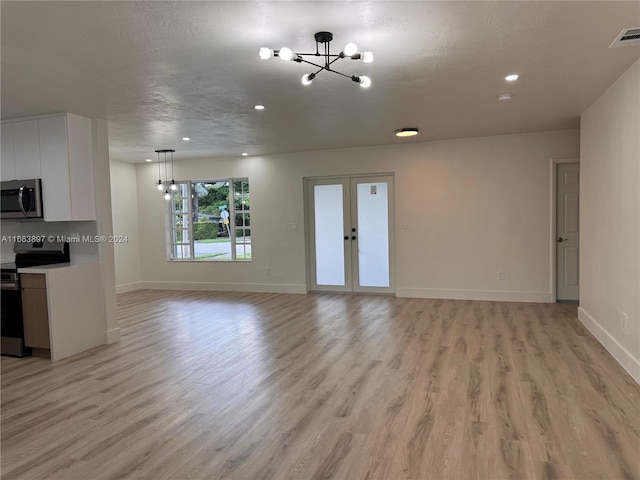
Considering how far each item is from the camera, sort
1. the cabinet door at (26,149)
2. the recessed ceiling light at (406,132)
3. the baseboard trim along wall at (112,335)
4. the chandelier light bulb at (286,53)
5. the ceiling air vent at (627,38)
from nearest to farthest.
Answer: the chandelier light bulb at (286,53) → the ceiling air vent at (627,38) → the cabinet door at (26,149) → the baseboard trim along wall at (112,335) → the recessed ceiling light at (406,132)

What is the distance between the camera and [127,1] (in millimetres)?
2193

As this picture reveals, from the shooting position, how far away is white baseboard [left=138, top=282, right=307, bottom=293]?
25.3 ft

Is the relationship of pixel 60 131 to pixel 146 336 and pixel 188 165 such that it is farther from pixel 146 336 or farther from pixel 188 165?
pixel 188 165

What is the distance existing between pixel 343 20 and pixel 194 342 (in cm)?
360

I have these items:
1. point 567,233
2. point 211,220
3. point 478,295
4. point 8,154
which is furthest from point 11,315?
point 567,233

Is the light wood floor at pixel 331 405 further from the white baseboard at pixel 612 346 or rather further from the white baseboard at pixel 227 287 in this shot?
the white baseboard at pixel 227 287

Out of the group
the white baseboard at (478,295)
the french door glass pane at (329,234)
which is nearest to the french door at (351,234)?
the french door glass pane at (329,234)

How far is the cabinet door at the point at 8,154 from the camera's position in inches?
180

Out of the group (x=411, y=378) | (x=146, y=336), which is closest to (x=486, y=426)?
(x=411, y=378)

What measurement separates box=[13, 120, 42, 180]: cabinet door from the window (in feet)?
12.3

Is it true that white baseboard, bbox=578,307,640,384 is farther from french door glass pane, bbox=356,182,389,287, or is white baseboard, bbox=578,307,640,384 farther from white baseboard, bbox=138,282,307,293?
white baseboard, bbox=138,282,307,293

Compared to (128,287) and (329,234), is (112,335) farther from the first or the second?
(329,234)

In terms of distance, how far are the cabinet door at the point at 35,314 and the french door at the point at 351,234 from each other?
432 centimetres

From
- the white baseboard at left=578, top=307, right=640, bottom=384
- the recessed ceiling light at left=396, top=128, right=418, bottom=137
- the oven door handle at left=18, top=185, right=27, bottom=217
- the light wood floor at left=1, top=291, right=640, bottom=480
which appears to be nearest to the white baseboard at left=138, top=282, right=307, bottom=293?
the light wood floor at left=1, top=291, right=640, bottom=480
